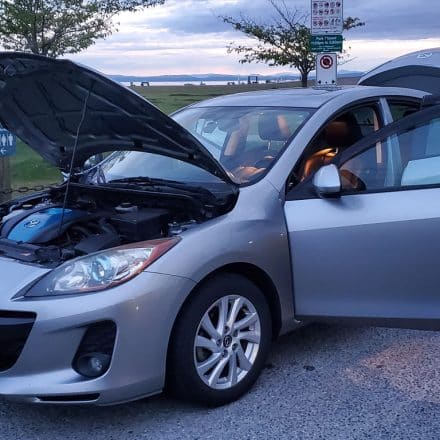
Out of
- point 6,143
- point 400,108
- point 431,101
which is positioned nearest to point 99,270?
point 431,101

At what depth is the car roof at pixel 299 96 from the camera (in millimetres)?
4562

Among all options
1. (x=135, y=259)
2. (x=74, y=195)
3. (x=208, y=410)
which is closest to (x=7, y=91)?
(x=74, y=195)

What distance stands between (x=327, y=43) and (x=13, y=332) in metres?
7.63

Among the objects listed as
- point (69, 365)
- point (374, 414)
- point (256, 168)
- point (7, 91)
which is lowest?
point (374, 414)

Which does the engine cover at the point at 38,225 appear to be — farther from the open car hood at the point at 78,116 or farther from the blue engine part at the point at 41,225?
the open car hood at the point at 78,116

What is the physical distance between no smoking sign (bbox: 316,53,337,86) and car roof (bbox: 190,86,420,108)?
4636 mm

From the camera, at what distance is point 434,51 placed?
8547mm

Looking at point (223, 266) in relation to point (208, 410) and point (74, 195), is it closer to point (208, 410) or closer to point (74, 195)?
point (208, 410)

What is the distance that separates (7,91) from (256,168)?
1529 mm

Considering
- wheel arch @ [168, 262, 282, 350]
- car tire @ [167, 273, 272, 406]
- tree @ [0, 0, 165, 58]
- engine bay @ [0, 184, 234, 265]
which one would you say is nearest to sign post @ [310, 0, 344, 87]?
tree @ [0, 0, 165, 58]

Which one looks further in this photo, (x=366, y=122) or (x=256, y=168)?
(x=366, y=122)

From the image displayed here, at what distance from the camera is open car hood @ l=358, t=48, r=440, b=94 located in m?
8.01

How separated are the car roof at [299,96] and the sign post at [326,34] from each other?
451cm

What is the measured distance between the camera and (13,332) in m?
3.12
